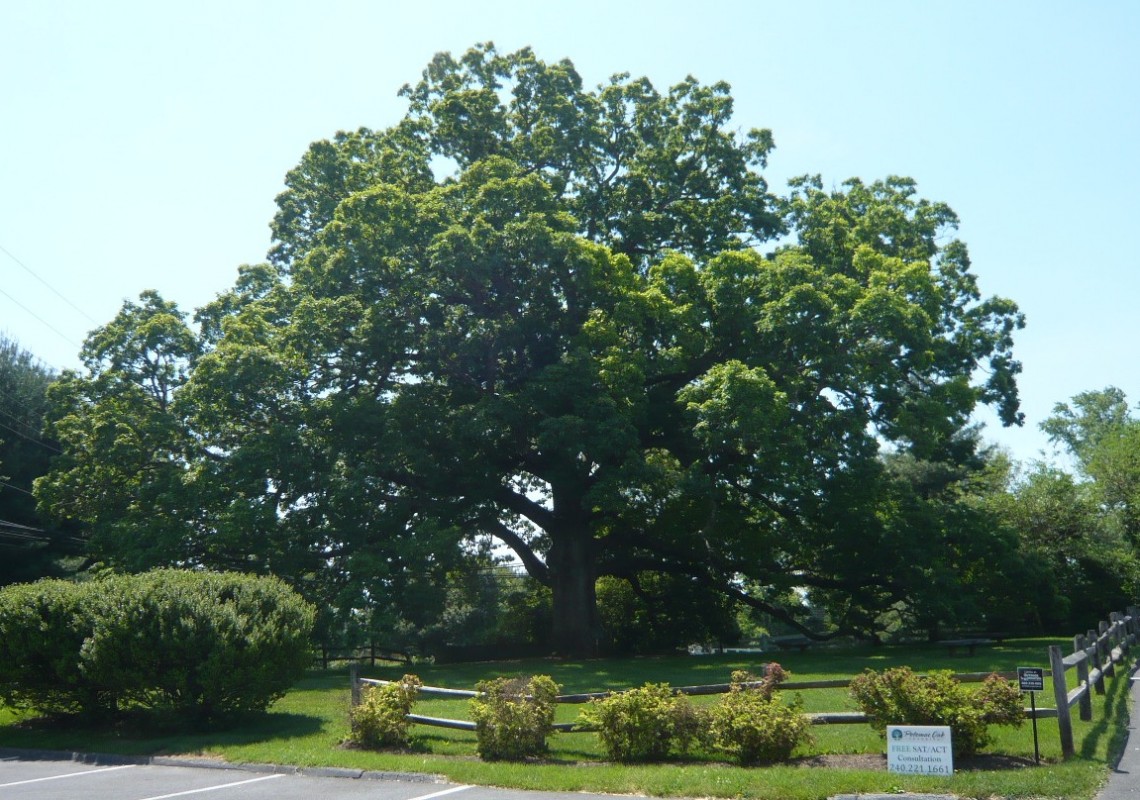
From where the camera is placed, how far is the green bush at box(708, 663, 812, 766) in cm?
1301

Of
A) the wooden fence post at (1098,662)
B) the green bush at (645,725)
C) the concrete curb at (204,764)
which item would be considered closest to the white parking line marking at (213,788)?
the concrete curb at (204,764)

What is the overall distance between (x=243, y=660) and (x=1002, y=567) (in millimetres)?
22359

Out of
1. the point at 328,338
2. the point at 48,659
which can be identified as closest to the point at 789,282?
the point at 328,338

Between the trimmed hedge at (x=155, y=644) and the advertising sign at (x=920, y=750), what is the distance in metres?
10.7

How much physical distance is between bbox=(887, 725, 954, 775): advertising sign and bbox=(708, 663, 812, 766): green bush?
1.50 m

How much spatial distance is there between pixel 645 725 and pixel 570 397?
15221mm

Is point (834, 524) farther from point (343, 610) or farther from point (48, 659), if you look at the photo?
point (48, 659)

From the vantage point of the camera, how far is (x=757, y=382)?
25438 millimetres

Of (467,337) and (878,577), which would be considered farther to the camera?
(878,577)

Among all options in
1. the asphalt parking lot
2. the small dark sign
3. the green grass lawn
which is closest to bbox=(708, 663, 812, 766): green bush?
the green grass lawn

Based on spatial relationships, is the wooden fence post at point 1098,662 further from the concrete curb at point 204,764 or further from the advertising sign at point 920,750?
the concrete curb at point 204,764

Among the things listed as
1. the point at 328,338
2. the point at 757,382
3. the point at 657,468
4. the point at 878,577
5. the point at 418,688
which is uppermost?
the point at 328,338

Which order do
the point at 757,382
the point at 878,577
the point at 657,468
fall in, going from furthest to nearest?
the point at 878,577 < the point at 657,468 < the point at 757,382

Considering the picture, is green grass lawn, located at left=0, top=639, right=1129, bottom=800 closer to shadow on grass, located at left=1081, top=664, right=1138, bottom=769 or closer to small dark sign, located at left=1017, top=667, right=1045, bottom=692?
shadow on grass, located at left=1081, top=664, right=1138, bottom=769
